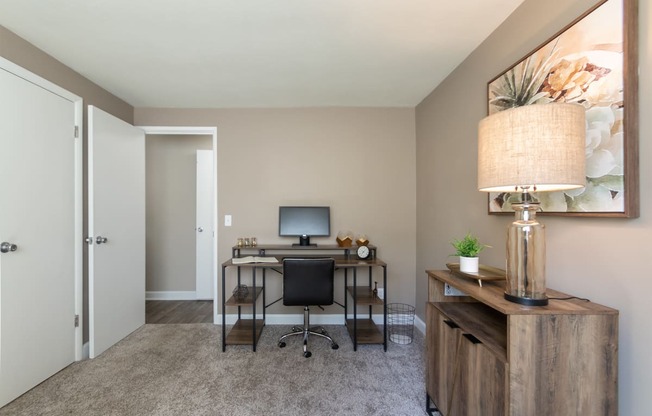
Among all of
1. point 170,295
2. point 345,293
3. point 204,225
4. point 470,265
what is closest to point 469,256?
point 470,265

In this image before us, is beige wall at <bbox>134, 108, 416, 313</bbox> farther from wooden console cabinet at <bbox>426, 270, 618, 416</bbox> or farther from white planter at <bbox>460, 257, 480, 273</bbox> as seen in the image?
wooden console cabinet at <bbox>426, 270, 618, 416</bbox>

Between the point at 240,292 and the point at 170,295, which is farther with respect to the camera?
the point at 170,295

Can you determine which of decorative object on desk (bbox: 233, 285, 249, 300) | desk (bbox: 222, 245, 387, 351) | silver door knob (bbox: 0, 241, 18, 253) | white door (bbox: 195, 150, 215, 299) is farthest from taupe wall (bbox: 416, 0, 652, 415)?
silver door knob (bbox: 0, 241, 18, 253)

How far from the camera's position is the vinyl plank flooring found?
3137mm

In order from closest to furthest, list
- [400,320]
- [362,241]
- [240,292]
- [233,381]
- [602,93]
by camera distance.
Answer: [602,93] → [233,381] → [240,292] → [362,241] → [400,320]

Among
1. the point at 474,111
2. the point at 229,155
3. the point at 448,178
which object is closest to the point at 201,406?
the point at 229,155

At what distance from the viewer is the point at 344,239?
294cm

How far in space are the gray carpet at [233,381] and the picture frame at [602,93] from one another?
5.11 ft

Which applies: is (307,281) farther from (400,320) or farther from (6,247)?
(6,247)

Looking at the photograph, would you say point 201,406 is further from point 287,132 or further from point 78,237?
point 287,132

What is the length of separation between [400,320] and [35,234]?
3299 mm

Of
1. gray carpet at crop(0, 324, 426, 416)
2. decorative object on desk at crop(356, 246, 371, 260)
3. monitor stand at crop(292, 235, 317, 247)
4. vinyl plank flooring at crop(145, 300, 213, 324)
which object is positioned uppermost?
monitor stand at crop(292, 235, 317, 247)

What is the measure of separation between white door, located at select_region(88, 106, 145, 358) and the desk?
96cm

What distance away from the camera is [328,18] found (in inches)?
64.0
